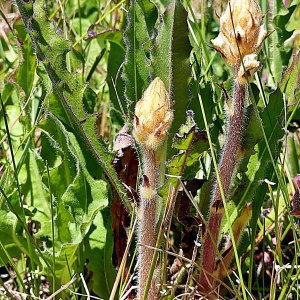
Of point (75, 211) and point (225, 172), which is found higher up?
point (225, 172)

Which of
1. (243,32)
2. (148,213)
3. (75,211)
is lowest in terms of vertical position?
(75,211)

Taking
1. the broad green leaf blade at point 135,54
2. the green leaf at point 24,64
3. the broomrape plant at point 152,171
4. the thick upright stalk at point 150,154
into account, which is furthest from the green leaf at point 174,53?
the green leaf at point 24,64

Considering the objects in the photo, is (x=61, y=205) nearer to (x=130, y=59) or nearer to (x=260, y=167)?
(x=130, y=59)

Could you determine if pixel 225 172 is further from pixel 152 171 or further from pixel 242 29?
pixel 242 29

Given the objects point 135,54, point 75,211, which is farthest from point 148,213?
point 135,54

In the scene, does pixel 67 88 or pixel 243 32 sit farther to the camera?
pixel 67 88

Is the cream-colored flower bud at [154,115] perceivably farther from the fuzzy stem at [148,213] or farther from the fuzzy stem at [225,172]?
the fuzzy stem at [225,172]

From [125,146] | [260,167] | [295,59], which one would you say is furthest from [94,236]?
[295,59]
